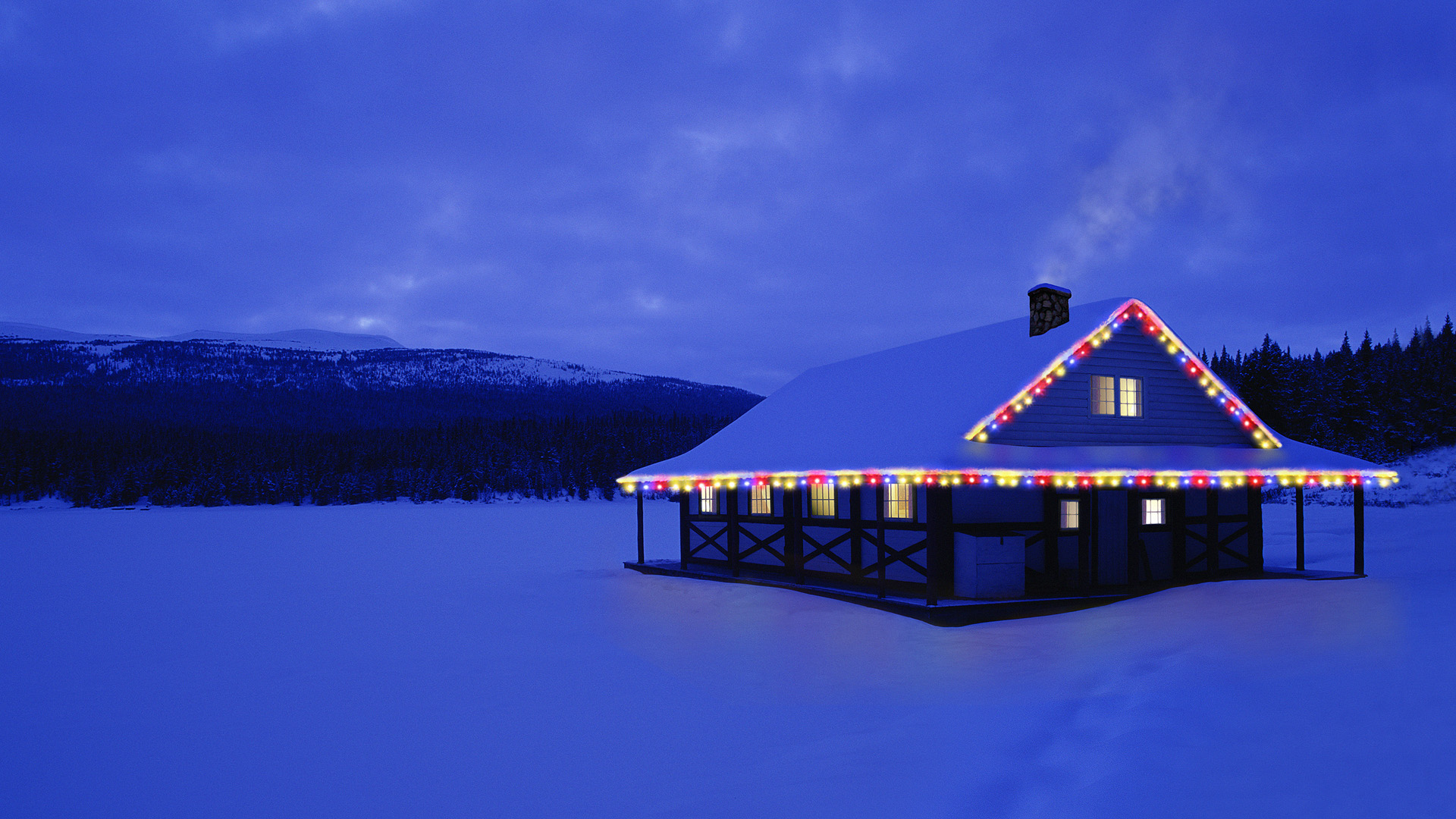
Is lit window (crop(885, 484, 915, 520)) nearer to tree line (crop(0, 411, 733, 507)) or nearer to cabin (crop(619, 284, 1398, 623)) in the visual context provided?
cabin (crop(619, 284, 1398, 623))

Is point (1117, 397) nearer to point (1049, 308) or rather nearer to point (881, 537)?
point (1049, 308)

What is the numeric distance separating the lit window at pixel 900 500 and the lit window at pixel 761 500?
3927mm

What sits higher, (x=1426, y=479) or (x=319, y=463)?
(x=1426, y=479)

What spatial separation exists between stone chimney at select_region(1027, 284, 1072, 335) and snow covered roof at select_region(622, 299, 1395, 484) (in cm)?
28

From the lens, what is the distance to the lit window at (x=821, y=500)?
20422 mm

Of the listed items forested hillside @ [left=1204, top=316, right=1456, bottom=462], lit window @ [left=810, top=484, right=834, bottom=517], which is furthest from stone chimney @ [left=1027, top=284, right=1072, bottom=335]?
forested hillside @ [left=1204, top=316, right=1456, bottom=462]

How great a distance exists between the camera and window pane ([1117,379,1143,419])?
1881cm

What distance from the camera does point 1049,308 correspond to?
19719mm

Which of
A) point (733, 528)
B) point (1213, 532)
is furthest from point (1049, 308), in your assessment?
point (733, 528)

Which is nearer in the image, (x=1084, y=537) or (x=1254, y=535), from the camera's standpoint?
(x=1084, y=537)

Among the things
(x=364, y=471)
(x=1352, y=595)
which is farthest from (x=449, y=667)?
(x=364, y=471)

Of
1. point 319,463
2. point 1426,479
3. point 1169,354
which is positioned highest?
point 1169,354

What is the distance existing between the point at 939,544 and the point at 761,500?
6166 millimetres

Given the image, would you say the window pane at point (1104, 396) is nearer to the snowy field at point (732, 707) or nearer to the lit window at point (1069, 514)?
the lit window at point (1069, 514)
